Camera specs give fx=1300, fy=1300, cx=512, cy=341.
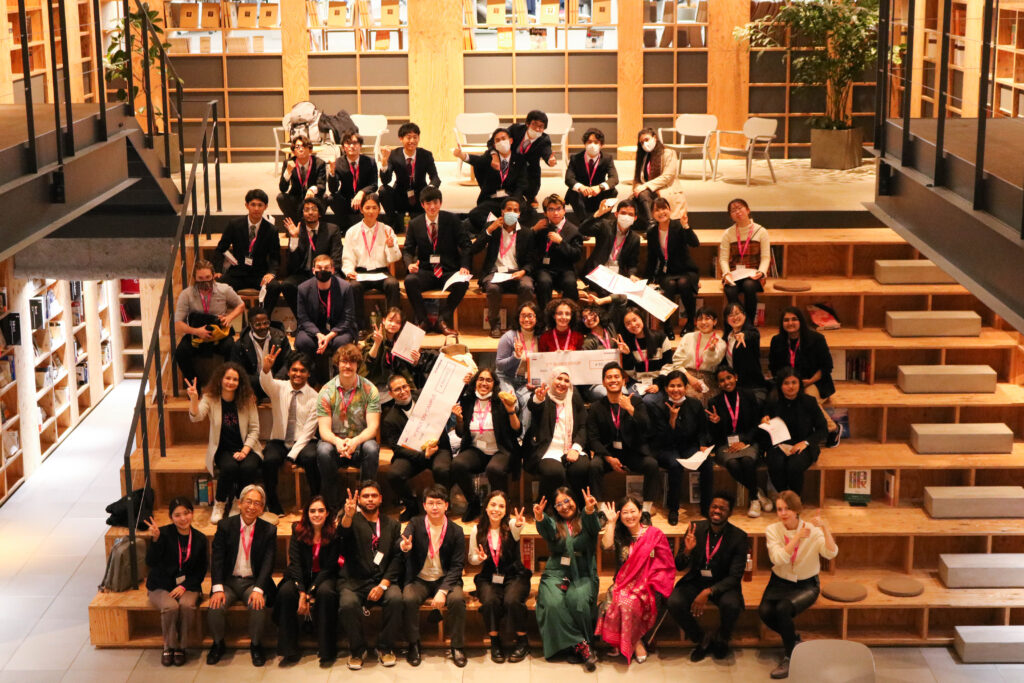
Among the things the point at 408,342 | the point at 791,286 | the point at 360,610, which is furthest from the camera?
the point at 791,286

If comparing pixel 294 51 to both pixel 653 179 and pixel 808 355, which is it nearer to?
pixel 653 179

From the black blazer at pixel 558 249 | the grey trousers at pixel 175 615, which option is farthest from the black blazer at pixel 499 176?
the grey trousers at pixel 175 615

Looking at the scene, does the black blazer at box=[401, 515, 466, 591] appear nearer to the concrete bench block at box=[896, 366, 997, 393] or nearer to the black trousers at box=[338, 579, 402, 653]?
the black trousers at box=[338, 579, 402, 653]

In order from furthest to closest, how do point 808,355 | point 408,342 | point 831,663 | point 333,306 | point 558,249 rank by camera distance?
point 558,249 < point 333,306 < point 808,355 < point 408,342 < point 831,663

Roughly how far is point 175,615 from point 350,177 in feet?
12.0

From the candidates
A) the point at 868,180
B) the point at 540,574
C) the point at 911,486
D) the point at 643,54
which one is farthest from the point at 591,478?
the point at 643,54

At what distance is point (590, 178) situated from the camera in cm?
967

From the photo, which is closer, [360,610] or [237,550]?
[360,610]

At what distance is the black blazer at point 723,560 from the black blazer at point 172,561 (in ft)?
9.23

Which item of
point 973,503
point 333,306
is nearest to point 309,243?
point 333,306

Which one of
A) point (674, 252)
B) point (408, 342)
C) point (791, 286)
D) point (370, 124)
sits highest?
point (370, 124)

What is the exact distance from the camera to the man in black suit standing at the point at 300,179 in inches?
378

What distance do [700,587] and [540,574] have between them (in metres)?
0.98

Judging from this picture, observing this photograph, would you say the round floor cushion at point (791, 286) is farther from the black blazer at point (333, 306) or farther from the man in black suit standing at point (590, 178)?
the black blazer at point (333, 306)
